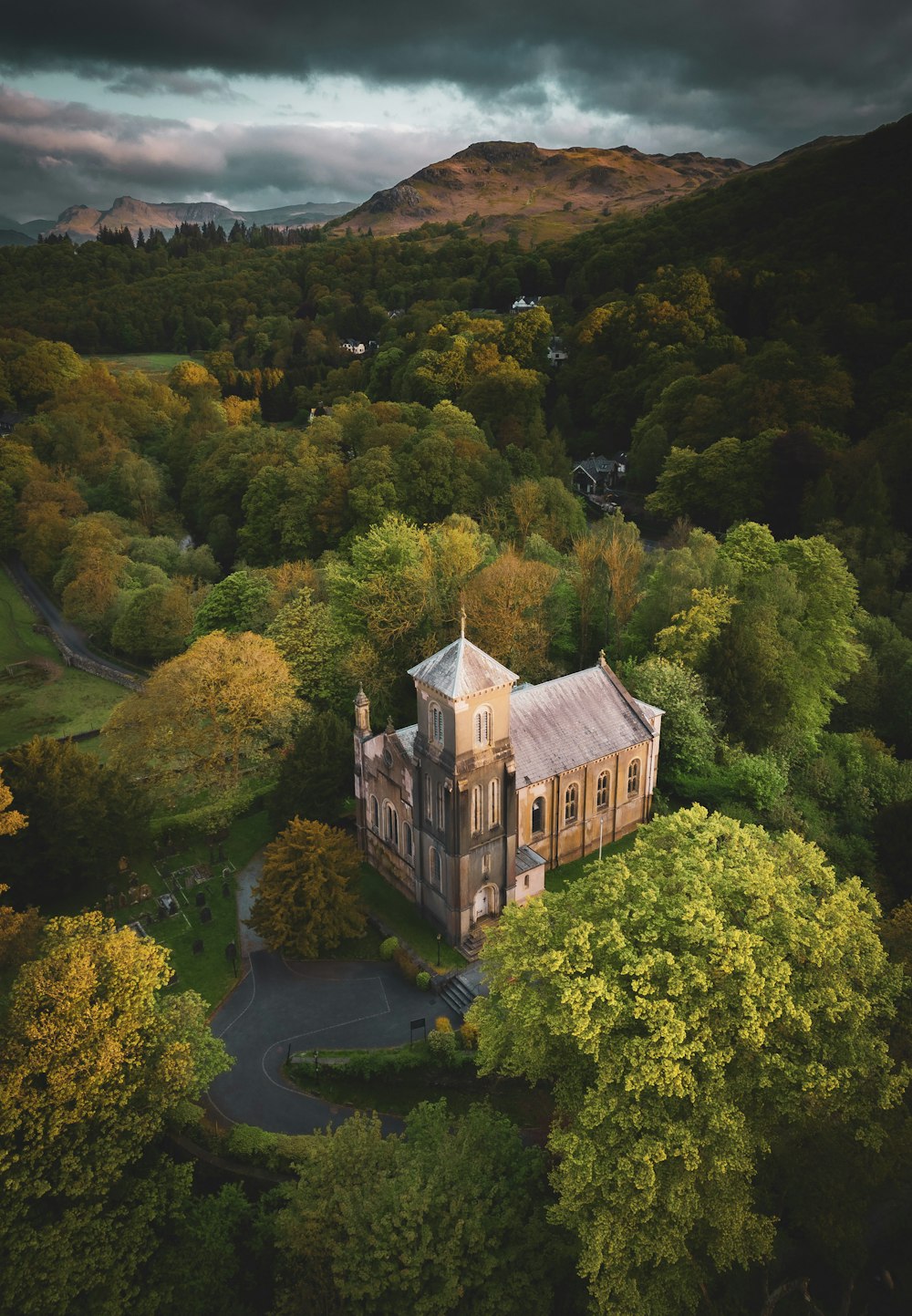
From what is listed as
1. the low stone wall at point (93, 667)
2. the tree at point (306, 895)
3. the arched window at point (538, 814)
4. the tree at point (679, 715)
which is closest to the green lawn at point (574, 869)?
the arched window at point (538, 814)

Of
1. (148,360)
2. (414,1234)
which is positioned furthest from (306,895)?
(148,360)

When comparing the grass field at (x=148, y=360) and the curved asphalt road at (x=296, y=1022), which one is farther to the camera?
the grass field at (x=148, y=360)

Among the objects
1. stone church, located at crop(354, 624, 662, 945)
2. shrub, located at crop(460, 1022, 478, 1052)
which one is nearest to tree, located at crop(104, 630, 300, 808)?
stone church, located at crop(354, 624, 662, 945)

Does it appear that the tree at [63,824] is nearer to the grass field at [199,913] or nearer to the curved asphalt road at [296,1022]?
the grass field at [199,913]

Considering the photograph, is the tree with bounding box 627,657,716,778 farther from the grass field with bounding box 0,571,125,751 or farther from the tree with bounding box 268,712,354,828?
the grass field with bounding box 0,571,125,751

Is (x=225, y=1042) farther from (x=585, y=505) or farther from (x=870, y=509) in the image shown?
(x=585, y=505)

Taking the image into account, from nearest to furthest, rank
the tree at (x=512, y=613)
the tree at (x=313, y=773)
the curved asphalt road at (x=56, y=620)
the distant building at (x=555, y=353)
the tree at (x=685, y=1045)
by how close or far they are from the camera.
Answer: the tree at (x=685, y=1045) < the tree at (x=313, y=773) < the tree at (x=512, y=613) < the curved asphalt road at (x=56, y=620) < the distant building at (x=555, y=353)
